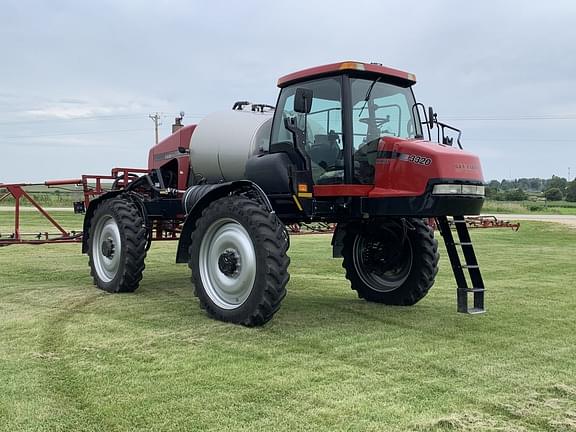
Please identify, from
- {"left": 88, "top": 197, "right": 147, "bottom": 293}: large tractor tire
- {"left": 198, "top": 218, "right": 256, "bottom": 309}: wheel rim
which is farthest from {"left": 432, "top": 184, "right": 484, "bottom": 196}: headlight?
{"left": 88, "top": 197, "right": 147, "bottom": 293}: large tractor tire

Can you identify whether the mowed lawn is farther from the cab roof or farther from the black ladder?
the cab roof

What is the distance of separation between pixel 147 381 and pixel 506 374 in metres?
2.80

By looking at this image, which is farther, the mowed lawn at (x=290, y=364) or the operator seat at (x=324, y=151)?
the operator seat at (x=324, y=151)

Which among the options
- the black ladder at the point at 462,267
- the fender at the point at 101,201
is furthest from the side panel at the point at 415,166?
the fender at the point at 101,201

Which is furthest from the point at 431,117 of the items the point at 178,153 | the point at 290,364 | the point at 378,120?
the point at 178,153

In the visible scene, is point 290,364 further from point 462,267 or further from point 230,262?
point 462,267

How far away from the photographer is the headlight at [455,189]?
5.94 meters

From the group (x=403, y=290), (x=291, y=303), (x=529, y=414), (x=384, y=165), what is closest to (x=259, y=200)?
(x=384, y=165)

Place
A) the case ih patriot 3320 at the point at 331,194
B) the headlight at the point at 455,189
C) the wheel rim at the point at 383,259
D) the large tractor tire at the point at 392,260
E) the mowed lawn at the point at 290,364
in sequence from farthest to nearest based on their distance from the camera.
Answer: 1. the wheel rim at the point at 383,259
2. the large tractor tire at the point at 392,260
3. the case ih patriot 3320 at the point at 331,194
4. the headlight at the point at 455,189
5. the mowed lawn at the point at 290,364

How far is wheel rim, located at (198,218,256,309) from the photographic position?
6383 mm

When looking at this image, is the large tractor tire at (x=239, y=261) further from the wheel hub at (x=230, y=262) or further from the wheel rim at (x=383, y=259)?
the wheel rim at (x=383, y=259)

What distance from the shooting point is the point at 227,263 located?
257 inches

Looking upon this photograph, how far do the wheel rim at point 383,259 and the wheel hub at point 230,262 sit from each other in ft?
7.36

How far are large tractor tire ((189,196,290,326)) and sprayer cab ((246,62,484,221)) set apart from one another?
2.02ft
